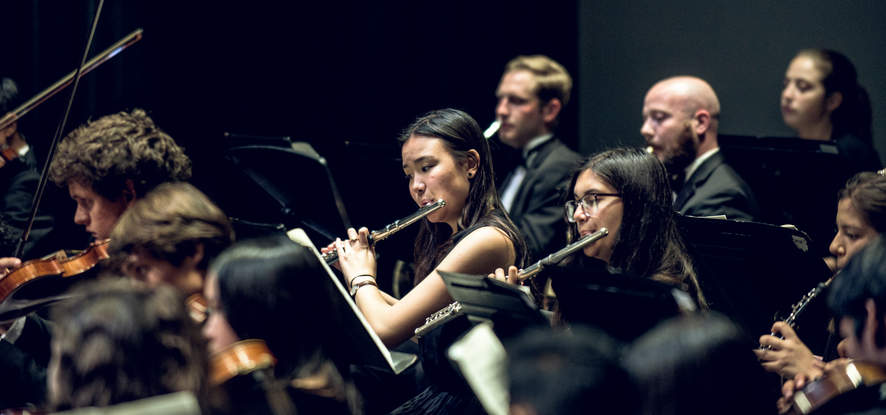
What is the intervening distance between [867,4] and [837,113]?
27.9 inches

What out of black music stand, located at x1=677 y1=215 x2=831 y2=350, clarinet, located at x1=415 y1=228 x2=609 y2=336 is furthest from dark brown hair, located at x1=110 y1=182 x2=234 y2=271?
black music stand, located at x1=677 y1=215 x2=831 y2=350

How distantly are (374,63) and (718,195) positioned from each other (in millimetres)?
2110

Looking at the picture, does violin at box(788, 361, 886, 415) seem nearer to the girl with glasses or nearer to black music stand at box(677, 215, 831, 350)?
black music stand at box(677, 215, 831, 350)

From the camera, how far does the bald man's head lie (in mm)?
4410

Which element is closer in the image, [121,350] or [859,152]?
[121,350]

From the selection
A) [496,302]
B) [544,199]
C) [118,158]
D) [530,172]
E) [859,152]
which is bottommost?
Result: [544,199]

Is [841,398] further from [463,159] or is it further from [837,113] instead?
[837,113]

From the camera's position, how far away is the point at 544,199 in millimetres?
4695

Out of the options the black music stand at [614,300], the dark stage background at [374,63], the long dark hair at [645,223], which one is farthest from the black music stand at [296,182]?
the black music stand at [614,300]

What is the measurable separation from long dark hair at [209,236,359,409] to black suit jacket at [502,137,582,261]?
2.55 metres

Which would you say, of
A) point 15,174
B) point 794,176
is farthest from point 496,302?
point 15,174

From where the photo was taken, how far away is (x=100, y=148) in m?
3.20

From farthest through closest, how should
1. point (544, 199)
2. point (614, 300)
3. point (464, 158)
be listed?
point (544, 199) → point (464, 158) → point (614, 300)

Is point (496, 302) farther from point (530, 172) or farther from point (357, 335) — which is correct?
point (530, 172)
